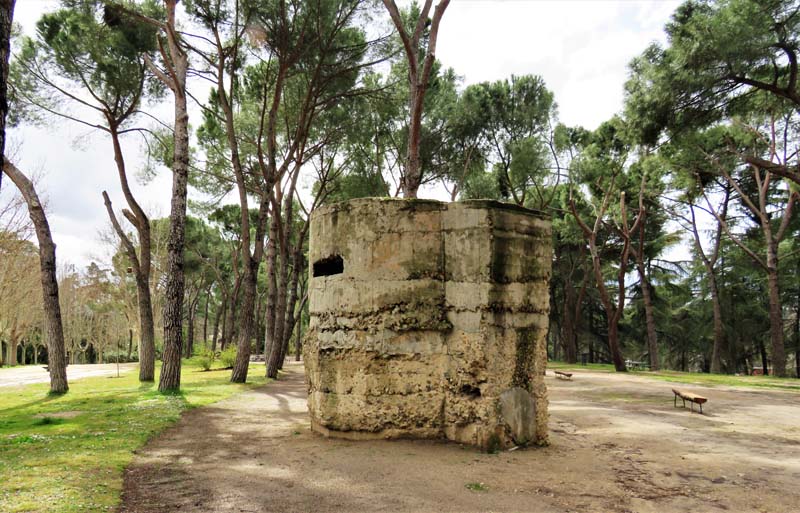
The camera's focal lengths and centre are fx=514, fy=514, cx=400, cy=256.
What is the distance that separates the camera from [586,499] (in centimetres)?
450

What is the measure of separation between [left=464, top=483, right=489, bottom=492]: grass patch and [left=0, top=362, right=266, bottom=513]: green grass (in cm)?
295

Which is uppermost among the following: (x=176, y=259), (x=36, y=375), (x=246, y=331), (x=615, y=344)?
(x=176, y=259)

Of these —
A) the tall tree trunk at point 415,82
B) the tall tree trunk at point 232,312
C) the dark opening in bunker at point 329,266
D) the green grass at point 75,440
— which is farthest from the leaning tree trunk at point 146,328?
the dark opening in bunker at point 329,266

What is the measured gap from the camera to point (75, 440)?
6191 millimetres

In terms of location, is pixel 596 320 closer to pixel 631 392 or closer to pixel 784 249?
pixel 784 249

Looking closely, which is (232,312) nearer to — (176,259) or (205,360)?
(205,360)

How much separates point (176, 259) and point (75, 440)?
530cm

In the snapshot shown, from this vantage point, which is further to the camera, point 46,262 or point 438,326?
point 46,262

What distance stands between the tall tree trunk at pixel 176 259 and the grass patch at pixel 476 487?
794cm

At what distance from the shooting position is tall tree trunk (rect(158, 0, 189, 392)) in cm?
1083

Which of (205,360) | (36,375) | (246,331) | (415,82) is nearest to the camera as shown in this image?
(415,82)

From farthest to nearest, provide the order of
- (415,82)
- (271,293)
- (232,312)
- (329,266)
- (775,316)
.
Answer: (232,312) → (775,316) → (271,293) → (415,82) → (329,266)

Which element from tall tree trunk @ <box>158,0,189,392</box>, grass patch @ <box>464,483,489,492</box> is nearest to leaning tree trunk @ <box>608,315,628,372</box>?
tall tree trunk @ <box>158,0,189,392</box>

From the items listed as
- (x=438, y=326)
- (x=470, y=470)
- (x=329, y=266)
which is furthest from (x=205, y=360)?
(x=470, y=470)
